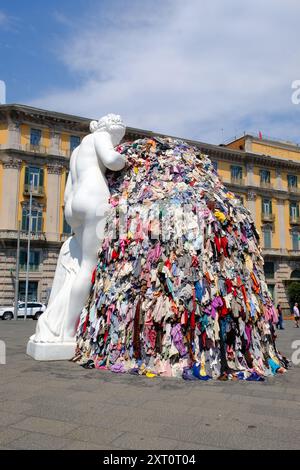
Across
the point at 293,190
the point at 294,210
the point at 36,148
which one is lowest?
the point at 294,210

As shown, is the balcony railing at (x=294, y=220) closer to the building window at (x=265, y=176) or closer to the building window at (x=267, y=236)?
the building window at (x=267, y=236)

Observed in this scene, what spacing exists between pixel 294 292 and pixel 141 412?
33126mm

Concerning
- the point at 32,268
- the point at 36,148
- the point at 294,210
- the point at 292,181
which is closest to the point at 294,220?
the point at 294,210

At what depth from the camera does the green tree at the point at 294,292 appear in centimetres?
3422

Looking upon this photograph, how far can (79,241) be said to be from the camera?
7.22m

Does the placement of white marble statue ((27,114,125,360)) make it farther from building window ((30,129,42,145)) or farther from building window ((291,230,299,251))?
building window ((291,230,299,251))

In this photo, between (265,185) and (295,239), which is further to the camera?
(295,239)

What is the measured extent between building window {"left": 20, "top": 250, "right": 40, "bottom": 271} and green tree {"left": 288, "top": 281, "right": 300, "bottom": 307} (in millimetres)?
20621

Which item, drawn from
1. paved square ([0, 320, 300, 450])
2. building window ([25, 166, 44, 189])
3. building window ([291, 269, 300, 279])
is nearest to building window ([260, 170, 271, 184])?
building window ([291, 269, 300, 279])

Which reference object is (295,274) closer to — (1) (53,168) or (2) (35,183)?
(1) (53,168)

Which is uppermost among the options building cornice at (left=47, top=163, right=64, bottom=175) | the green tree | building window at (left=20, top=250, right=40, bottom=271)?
building cornice at (left=47, top=163, right=64, bottom=175)

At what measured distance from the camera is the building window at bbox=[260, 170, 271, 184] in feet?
127

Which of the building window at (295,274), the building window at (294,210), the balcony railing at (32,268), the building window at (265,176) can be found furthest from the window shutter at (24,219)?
the building window at (294,210)

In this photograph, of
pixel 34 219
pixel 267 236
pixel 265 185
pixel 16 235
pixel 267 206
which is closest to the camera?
pixel 16 235
